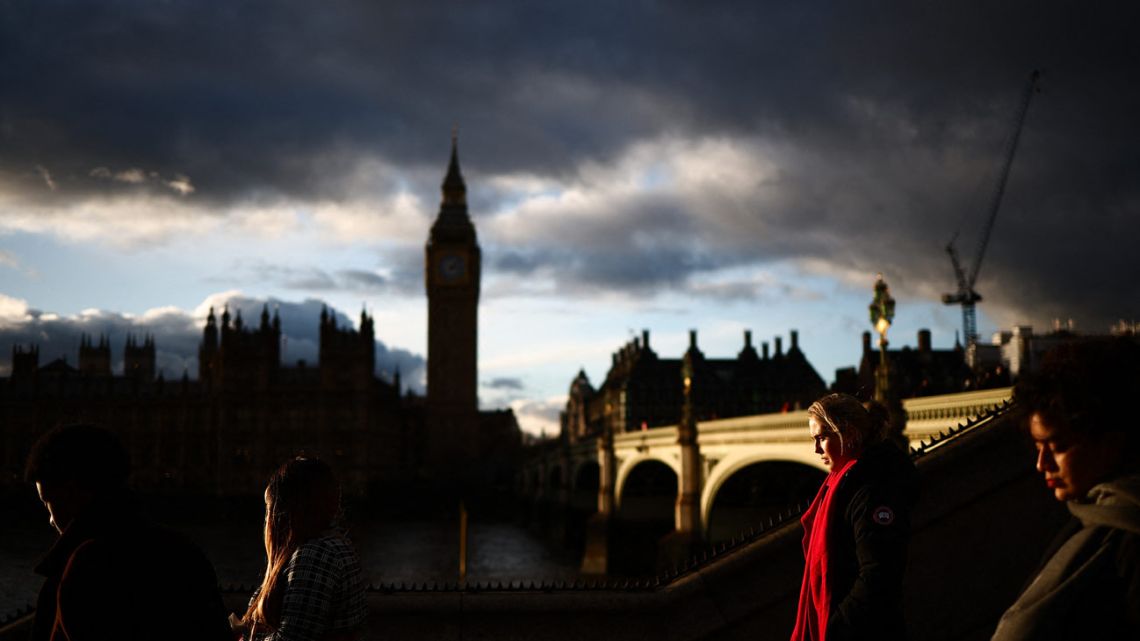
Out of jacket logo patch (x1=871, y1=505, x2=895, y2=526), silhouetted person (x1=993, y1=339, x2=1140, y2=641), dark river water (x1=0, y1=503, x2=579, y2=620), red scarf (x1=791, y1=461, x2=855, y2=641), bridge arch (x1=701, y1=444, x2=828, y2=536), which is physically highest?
silhouetted person (x1=993, y1=339, x2=1140, y2=641)

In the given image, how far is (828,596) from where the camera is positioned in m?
4.81

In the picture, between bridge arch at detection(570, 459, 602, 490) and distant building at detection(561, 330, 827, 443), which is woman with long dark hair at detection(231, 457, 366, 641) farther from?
distant building at detection(561, 330, 827, 443)

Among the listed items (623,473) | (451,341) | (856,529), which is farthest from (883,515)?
(451,341)

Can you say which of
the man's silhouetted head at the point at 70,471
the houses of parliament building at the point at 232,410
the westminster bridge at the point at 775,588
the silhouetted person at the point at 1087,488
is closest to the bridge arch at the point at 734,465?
the westminster bridge at the point at 775,588

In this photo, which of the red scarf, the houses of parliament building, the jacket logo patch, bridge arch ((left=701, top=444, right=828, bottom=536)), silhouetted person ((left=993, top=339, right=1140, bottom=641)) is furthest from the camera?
the houses of parliament building

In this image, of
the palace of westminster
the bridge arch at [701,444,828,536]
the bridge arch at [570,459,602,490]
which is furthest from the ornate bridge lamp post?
the palace of westminster

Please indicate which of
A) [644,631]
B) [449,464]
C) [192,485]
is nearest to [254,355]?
[192,485]

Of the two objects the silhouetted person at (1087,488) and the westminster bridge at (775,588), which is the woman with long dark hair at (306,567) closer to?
the silhouetted person at (1087,488)

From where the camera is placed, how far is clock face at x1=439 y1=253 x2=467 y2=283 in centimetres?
11850

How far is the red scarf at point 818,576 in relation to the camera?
484cm

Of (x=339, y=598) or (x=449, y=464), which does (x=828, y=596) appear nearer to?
(x=339, y=598)

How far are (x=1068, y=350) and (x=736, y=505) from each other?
4064 cm

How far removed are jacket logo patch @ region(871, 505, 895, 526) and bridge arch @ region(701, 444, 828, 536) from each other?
69.3 ft

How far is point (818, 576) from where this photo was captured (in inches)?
195
